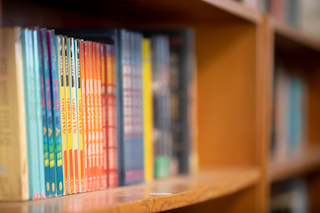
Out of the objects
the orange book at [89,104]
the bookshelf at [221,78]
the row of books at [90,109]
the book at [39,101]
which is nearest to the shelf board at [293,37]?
the bookshelf at [221,78]

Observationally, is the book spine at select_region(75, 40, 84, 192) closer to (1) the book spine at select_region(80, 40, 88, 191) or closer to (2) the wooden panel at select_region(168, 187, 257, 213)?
(1) the book spine at select_region(80, 40, 88, 191)

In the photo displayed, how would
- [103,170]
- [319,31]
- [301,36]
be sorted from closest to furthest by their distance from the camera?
[103,170] → [301,36] → [319,31]

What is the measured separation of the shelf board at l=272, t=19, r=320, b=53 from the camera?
110 cm

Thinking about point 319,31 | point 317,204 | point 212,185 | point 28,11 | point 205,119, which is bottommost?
point 317,204

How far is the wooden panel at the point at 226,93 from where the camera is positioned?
3.27 feet

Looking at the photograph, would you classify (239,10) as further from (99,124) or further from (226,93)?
(99,124)

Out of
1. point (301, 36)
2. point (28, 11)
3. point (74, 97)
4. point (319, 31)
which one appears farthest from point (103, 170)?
point (319, 31)

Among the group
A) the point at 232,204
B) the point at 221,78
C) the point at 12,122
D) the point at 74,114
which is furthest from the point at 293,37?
the point at 12,122

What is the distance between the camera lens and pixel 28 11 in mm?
809

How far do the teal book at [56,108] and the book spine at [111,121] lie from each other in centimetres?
12

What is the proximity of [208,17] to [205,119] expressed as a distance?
301 mm

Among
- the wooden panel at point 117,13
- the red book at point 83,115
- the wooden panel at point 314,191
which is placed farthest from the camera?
the wooden panel at point 314,191

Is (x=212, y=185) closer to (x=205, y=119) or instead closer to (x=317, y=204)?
(x=205, y=119)

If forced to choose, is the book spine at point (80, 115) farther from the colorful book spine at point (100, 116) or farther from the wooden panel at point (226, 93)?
the wooden panel at point (226, 93)
